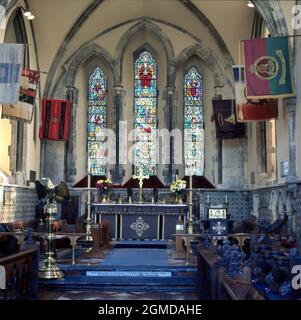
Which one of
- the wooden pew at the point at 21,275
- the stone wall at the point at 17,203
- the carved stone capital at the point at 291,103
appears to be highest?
the carved stone capital at the point at 291,103

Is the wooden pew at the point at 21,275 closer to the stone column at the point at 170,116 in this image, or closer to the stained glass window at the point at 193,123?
the stone column at the point at 170,116

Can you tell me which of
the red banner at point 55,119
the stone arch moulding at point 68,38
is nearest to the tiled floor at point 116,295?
the red banner at point 55,119

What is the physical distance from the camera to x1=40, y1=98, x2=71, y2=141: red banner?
19531 millimetres

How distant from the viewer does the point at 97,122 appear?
70.7 ft

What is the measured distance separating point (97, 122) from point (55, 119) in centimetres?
242

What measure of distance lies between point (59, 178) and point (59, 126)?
85.9 inches

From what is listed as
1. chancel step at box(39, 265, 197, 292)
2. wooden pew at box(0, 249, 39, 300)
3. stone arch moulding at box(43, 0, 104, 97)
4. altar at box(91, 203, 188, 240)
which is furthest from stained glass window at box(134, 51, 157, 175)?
wooden pew at box(0, 249, 39, 300)

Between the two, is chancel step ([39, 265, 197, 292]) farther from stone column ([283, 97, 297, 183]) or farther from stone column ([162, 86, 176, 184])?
stone column ([162, 86, 176, 184])

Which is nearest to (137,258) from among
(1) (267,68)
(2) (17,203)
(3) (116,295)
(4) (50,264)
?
(4) (50,264)

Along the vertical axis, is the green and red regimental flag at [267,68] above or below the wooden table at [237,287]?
above

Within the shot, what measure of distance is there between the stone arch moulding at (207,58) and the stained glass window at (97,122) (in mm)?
3480

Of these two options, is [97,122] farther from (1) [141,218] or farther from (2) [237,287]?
(2) [237,287]

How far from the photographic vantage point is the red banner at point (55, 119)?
64.1 ft

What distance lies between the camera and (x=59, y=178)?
2033 cm
